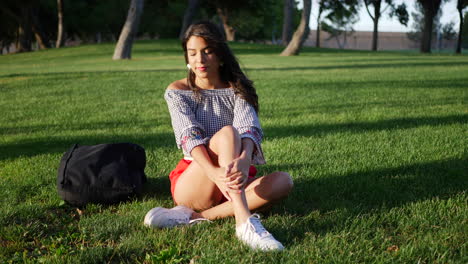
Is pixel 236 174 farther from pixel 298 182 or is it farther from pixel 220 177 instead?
pixel 298 182

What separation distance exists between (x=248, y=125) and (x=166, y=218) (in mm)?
860

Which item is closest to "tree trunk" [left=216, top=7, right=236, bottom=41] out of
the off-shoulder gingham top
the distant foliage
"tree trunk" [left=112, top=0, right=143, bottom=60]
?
the distant foliage

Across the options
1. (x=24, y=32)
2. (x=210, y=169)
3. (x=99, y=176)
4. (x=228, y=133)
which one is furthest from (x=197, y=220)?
(x=24, y=32)

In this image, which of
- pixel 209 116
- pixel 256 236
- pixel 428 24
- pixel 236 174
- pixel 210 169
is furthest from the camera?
pixel 428 24

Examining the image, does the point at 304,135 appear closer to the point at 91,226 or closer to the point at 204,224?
the point at 204,224

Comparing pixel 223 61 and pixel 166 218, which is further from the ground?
pixel 223 61

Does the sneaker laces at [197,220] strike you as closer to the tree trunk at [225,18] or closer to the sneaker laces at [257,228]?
the sneaker laces at [257,228]

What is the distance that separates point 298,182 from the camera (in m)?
3.87

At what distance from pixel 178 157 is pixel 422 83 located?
8.37m

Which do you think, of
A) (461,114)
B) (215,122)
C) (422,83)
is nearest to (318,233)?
(215,122)

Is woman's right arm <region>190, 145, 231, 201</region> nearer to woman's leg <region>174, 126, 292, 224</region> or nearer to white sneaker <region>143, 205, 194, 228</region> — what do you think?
woman's leg <region>174, 126, 292, 224</region>

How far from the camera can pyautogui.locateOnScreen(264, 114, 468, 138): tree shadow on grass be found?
589 centimetres

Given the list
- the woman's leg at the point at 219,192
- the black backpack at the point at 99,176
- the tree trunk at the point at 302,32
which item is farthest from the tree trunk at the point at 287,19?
the woman's leg at the point at 219,192

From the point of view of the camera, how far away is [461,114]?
274 inches
